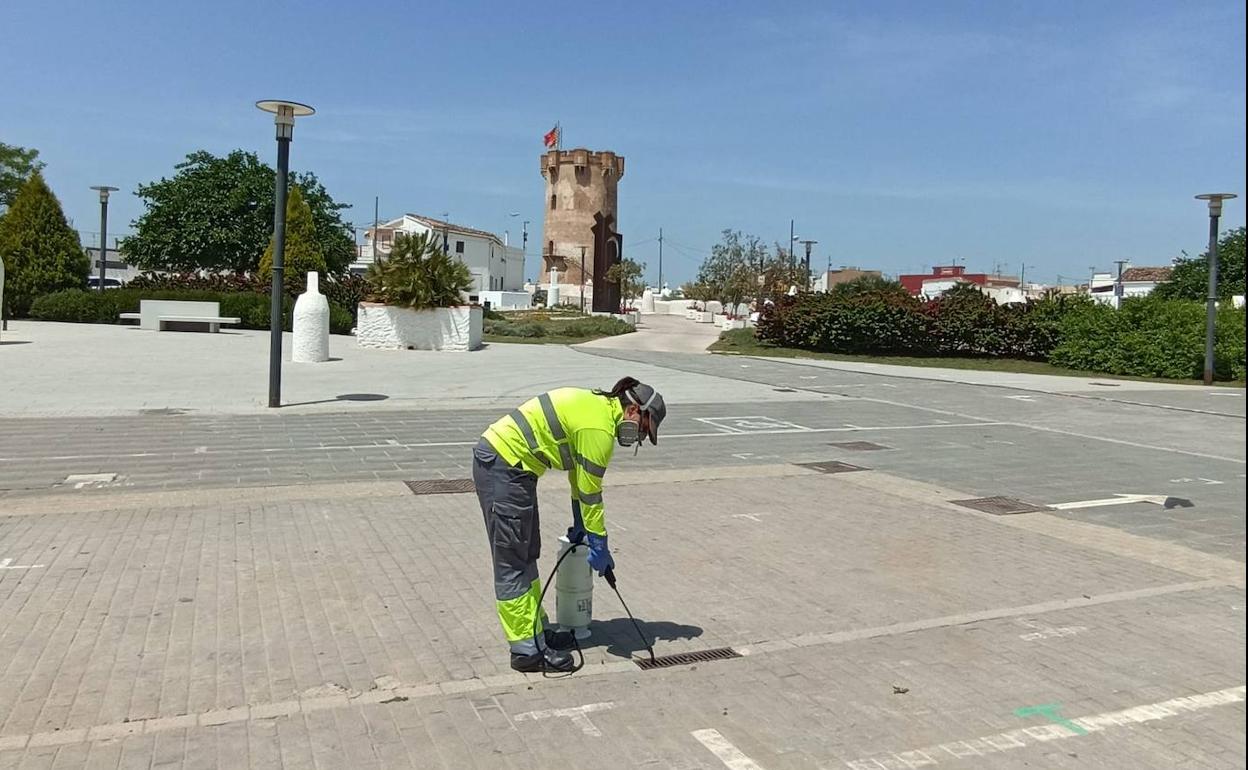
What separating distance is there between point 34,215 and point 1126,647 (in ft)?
114

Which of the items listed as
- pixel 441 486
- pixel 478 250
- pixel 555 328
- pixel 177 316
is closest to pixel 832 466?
pixel 441 486

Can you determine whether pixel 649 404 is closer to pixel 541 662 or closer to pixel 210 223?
pixel 541 662

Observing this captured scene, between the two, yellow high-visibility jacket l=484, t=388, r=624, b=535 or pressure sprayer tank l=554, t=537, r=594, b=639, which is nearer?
yellow high-visibility jacket l=484, t=388, r=624, b=535

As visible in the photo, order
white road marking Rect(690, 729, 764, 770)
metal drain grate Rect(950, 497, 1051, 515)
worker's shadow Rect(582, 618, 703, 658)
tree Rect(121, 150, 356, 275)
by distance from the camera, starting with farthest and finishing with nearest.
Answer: tree Rect(121, 150, 356, 275)
metal drain grate Rect(950, 497, 1051, 515)
worker's shadow Rect(582, 618, 703, 658)
white road marking Rect(690, 729, 764, 770)

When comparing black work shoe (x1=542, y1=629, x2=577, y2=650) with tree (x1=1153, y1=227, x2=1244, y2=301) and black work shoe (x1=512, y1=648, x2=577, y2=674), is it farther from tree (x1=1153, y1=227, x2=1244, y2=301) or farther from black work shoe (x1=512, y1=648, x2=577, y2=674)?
tree (x1=1153, y1=227, x2=1244, y2=301)

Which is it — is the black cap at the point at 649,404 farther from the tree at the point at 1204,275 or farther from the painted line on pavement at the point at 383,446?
the tree at the point at 1204,275

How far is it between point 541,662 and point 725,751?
1.11 m

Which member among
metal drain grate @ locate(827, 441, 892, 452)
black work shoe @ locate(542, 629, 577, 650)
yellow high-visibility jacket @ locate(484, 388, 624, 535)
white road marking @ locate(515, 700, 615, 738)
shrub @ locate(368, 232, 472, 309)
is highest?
shrub @ locate(368, 232, 472, 309)

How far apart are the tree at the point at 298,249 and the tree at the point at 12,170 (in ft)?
94.5

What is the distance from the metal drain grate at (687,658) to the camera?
4785 millimetres

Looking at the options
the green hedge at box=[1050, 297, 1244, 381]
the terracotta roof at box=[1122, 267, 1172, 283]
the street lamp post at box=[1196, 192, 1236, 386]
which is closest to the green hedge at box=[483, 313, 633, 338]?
the green hedge at box=[1050, 297, 1244, 381]

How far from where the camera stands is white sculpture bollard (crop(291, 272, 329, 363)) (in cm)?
2222

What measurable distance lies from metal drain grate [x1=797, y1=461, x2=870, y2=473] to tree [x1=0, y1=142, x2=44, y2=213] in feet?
191

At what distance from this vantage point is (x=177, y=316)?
30.6 metres
